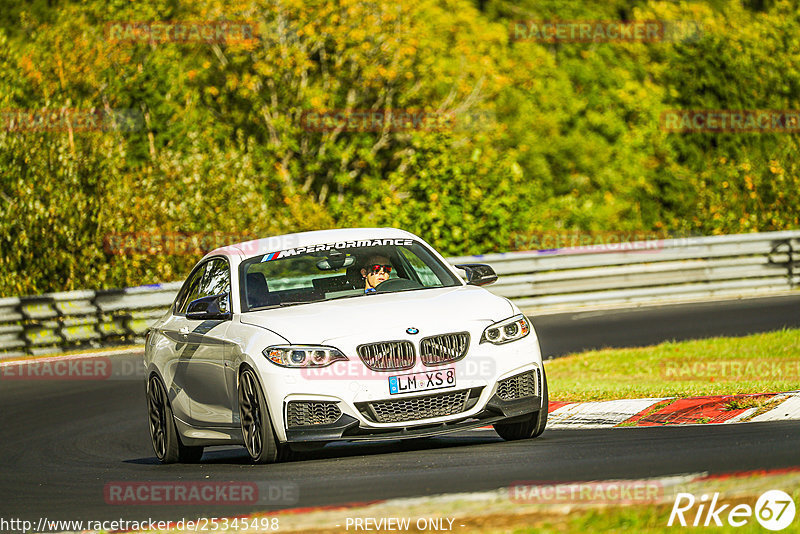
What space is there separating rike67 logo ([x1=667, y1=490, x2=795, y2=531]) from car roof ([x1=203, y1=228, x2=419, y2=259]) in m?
4.80

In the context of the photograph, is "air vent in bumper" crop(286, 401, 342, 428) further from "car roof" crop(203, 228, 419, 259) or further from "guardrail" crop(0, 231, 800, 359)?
"guardrail" crop(0, 231, 800, 359)

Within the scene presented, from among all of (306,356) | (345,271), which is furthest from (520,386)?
(345,271)

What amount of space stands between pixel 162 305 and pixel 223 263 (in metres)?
11.5

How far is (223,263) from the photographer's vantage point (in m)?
10.5

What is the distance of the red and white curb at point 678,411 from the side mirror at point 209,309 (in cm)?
288

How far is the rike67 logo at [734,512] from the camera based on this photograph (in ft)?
18.7

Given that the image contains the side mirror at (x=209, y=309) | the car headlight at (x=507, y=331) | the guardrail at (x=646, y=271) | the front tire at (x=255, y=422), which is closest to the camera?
the front tire at (x=255, y=422)

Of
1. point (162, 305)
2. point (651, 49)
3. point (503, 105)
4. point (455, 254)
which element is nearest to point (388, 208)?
point (455, 254)

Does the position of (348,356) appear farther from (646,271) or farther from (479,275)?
(646,271)

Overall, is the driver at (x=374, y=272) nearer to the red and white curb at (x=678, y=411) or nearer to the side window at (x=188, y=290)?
the side window at (x=188, y=290)

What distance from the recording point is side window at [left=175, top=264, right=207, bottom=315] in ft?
36.4

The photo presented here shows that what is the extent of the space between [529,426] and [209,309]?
2.35m


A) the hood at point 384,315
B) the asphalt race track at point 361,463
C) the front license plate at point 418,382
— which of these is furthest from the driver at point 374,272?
the front license plate at point 418,382

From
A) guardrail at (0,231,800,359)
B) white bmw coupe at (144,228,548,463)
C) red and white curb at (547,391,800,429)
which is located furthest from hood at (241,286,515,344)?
guardrail at (0,231,800,359)
